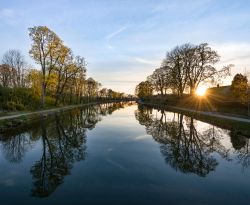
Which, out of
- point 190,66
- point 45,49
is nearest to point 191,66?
point 190,66

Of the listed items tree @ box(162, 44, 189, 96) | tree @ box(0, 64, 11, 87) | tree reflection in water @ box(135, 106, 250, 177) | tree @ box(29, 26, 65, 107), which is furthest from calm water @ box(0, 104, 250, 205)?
tree @ box(0, 64, 11, 87)

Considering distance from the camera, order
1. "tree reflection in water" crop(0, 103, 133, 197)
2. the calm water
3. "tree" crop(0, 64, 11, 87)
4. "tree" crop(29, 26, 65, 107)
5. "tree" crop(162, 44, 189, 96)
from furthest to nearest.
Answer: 1. "tree" crop(0, 64, 11, 87)
2. "tree" crop(162, 44, 189, 96)
3. "tree" crop(29, 26, 65, 107)
4. "tree reflection in water" crop(0, 103, 133, 197)
5. the calm water

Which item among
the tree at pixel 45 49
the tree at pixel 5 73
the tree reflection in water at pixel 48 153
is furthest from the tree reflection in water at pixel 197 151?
the tree at pixel 5 73

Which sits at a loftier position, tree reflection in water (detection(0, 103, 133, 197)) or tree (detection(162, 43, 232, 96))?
tree (detection(162, 43, 232, 96))

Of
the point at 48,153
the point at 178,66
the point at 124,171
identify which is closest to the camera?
the point at 124,171

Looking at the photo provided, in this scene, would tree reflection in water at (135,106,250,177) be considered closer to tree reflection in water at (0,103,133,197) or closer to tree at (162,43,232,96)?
tree reflection in water at (0,103,133,197)

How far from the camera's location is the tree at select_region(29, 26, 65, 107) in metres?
36.9

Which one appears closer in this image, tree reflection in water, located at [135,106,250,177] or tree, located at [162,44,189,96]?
tree reflection in water, located at [135,106,250,177]

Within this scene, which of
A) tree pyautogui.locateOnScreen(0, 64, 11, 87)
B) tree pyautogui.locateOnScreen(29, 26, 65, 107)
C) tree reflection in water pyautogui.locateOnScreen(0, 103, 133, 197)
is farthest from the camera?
tree pyautogui.locateOnScreen(0, 64, 11, 87)

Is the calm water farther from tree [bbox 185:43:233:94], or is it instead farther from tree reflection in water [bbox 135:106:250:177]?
tree [bbox 185:43:233:94]

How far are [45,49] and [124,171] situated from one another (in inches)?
1356

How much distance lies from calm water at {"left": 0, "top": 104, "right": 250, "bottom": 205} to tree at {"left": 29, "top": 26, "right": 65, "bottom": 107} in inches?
993

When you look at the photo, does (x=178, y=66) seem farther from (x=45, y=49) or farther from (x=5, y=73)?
(x=5, y=73)

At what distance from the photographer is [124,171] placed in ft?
30.8
